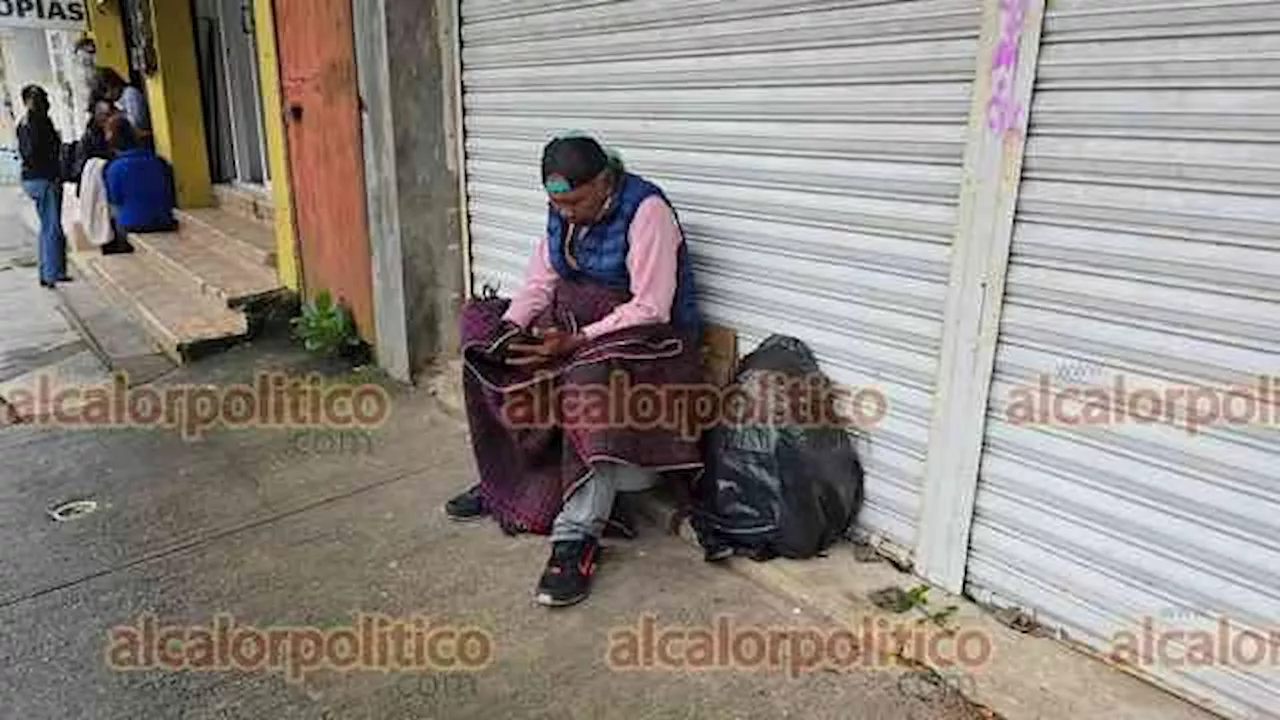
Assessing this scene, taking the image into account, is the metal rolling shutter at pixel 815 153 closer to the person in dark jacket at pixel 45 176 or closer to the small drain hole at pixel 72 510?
the small drain hole at pixel 72 510

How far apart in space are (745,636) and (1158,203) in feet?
5.21

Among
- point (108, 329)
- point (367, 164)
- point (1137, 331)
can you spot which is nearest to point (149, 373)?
point (108, 329)

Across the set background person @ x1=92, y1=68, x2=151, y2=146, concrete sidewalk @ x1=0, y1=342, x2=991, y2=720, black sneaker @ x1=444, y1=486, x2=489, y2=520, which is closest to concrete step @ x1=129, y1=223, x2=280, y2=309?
background person @ x1=92, y1=68, x2=151, y2=146

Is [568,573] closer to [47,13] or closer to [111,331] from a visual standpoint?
[111,331]

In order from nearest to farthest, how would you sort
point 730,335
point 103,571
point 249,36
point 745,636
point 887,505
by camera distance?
point 745,636, point 887,505, point 103,571, point 730,335, point 249,36

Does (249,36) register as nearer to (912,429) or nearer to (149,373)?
(149,373)

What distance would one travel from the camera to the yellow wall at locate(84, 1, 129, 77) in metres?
9.25

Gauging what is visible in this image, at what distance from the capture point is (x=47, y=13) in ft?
30.0

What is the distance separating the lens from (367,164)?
4.80 meters

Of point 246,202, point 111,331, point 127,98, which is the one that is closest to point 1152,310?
point 111,331

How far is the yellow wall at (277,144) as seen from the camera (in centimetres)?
552

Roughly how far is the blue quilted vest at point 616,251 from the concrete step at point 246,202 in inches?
196

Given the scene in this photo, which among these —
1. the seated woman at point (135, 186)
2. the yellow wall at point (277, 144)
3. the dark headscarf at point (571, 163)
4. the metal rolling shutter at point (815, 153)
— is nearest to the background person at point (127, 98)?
the seated woman at point (135, 186)

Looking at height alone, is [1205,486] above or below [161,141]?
below
